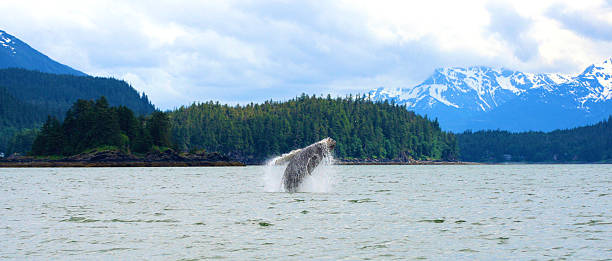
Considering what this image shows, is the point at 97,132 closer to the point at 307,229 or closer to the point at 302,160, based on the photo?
the point at 302,160

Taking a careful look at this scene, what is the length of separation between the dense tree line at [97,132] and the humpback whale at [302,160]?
456 ft

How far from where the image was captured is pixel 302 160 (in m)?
42.5

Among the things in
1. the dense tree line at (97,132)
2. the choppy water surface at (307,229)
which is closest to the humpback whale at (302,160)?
the choppy water surface at (307,229)

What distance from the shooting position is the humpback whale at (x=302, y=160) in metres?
41.5

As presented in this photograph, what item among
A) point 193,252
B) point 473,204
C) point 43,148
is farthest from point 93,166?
point 193,252

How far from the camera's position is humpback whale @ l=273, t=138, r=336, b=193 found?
136ft

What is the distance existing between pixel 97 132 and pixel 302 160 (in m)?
145

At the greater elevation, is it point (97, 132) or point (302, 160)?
point (97, 132)

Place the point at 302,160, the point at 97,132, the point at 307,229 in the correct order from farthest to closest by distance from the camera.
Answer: the point at 97,132
the point at 302,160
the point at 307,229

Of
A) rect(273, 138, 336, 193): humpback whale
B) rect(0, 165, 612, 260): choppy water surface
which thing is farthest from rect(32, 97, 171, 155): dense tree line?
rect(0, 165, 612, 260): choppy water surface

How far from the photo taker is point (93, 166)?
168250 millimetres

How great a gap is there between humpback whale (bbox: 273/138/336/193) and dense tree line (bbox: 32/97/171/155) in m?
139

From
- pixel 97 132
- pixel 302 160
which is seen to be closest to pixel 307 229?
pixel 302 160

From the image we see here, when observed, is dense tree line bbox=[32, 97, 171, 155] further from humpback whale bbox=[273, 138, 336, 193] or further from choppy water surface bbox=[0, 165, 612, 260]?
choppy water surface bbox=[0, 165, 612, 260]
